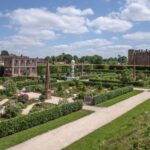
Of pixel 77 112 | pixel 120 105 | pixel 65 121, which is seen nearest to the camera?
pixel 65 121

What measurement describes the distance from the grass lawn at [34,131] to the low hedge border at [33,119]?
0.34 metres

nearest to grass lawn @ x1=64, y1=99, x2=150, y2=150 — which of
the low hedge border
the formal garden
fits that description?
the formal garden

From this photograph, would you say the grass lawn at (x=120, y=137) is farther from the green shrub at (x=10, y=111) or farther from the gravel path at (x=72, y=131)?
the green shrub at (x=10, y=111)

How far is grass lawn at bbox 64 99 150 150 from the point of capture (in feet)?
43.3

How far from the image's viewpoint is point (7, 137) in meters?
15.1

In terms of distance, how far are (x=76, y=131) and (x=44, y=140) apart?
2.52 meters

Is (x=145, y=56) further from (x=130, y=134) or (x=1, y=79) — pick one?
(x=130, y=134)

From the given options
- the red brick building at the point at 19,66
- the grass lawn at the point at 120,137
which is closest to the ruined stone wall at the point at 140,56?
the red brick building at the point at 19,66

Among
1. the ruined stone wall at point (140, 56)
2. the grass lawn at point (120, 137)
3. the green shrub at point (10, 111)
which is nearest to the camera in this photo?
the grass lawn at point (120, 137)

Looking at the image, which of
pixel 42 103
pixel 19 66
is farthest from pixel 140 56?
pixel 42 103

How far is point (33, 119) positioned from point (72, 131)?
263 centimetres

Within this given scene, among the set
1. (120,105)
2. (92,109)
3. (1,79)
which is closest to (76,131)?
(92,109)

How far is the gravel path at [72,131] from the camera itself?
45.2 feet

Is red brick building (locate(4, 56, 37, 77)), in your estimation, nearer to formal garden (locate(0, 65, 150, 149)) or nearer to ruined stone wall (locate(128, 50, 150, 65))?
formal garden (locate(0, 65, 150, 149))
